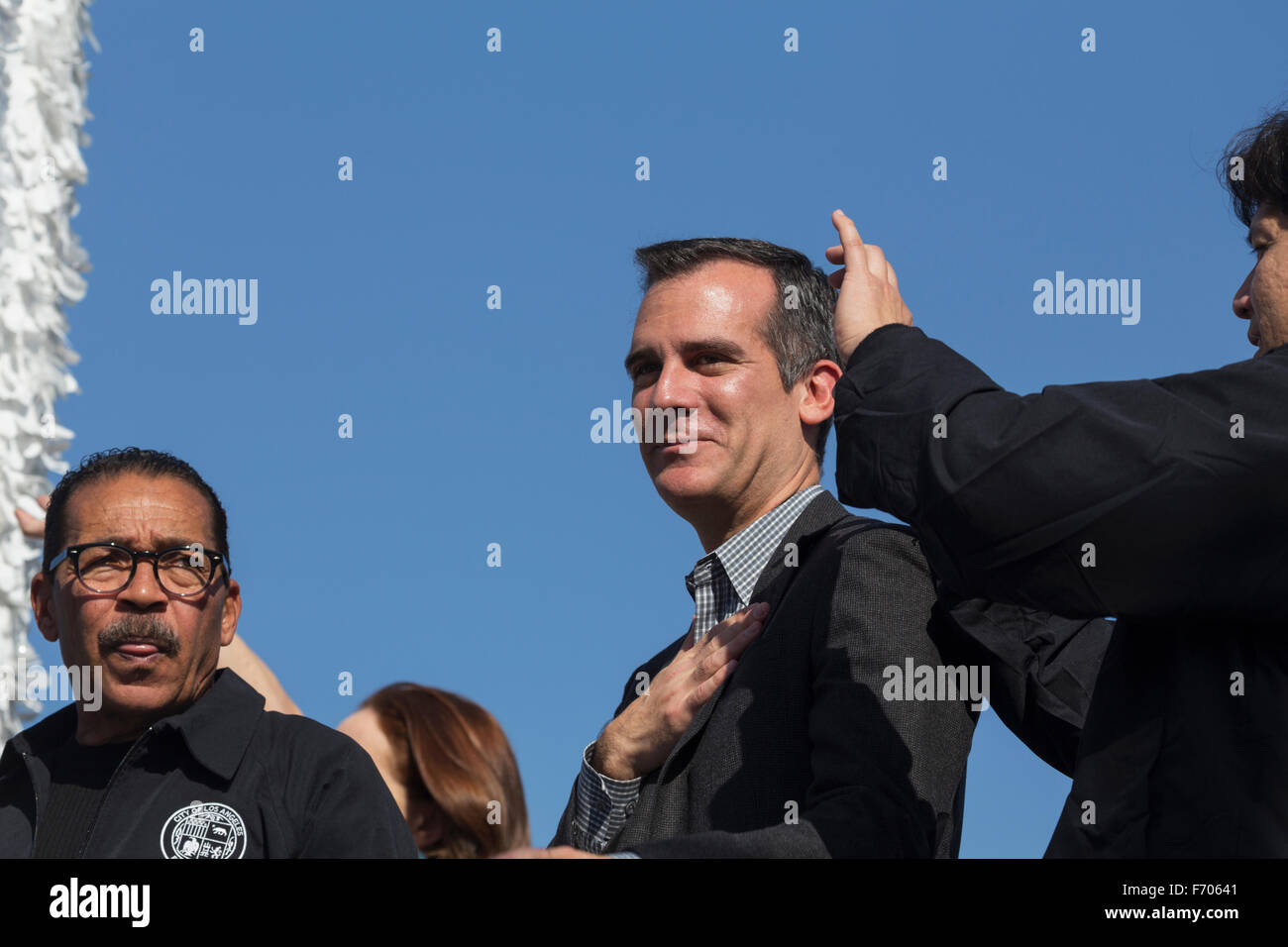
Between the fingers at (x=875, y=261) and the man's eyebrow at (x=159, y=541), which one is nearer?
the fingers at (x=875, y=261)

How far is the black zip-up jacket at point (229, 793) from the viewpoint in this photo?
3697 millimetres

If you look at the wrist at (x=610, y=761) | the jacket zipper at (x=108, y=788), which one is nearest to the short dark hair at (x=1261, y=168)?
the wrist at (x=610, y=761)

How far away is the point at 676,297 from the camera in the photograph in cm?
466

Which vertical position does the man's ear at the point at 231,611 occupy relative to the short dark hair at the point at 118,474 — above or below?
below

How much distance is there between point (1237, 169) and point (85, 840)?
312cm

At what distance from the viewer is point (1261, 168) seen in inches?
126

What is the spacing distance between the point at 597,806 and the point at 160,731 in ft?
3.83

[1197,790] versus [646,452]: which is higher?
[646,452]

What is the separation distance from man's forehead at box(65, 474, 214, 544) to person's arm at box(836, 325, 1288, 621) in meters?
2.12

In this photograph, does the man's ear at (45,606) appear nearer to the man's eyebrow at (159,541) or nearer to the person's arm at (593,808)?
the man's eyebrow at (159,541)

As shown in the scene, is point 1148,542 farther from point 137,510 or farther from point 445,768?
point 445,768
